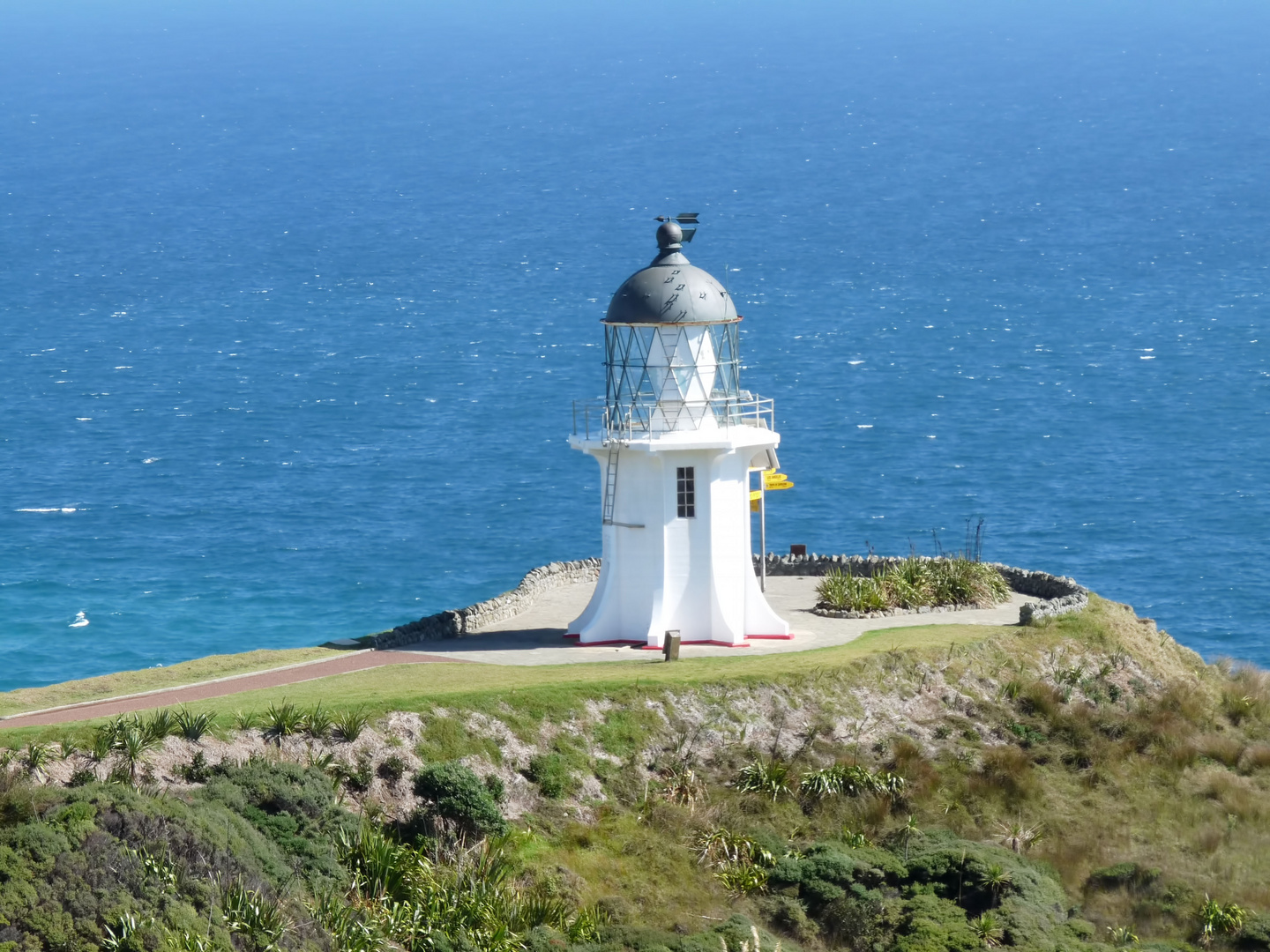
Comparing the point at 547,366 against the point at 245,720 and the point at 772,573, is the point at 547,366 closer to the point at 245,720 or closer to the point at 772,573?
the point at 772,573

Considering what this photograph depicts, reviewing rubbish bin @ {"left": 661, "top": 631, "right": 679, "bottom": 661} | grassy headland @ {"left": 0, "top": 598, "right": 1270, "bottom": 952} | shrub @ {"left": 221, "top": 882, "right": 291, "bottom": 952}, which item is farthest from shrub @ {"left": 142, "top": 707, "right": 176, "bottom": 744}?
rubbish bin @ {"left": 661, "top": 631, "right": 679, "bottom": 661}

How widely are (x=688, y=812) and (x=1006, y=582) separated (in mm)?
15890

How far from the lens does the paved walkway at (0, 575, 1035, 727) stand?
3444 centimetres

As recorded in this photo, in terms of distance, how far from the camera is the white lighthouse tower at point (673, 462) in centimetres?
4031

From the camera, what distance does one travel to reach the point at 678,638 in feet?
127

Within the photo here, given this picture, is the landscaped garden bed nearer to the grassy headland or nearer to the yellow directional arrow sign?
the yellow directional arrow sign

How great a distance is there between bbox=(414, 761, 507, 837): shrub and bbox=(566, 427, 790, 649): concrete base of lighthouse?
9.71 metres

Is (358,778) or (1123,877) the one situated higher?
(358,778)

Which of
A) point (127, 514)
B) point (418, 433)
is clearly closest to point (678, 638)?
point (127, 514)

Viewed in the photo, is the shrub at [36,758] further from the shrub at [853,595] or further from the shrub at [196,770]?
the shrub at [853,595]

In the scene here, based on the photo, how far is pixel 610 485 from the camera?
135ft

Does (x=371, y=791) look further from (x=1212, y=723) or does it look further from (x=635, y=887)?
(x=1212, y=723)

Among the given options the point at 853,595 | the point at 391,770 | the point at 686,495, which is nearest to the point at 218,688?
the point at 391,770

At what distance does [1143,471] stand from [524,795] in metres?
58.2
